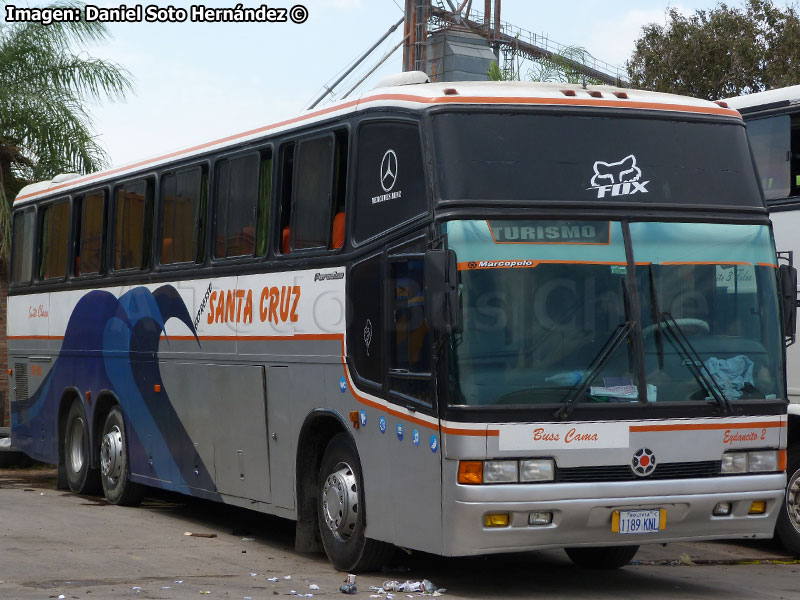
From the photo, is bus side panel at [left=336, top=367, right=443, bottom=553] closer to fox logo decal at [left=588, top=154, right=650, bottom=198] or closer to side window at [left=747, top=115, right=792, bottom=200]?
fox logo decal at [left=588, top=154, right=650, bottom=198]

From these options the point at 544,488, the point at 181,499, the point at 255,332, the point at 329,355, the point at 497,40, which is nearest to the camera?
the point at 544,488

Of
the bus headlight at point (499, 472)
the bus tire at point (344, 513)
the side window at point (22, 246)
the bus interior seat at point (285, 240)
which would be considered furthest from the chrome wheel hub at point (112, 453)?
the bus headlight at point (499, 472)

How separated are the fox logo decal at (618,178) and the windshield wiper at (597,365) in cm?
94

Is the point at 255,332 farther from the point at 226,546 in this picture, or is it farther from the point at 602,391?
the point at 602,391

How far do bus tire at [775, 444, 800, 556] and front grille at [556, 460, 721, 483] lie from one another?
3275 millimetres

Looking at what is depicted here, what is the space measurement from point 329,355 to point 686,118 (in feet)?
10.4

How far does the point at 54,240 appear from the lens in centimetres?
1714

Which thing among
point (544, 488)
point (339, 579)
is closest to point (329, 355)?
point (339, 579)

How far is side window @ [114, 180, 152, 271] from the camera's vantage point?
47.7 feet

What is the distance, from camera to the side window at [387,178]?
31.2 feet

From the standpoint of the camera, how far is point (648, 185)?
9523 mm

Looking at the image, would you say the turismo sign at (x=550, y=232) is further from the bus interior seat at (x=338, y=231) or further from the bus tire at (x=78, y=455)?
the bus tire at (x=78, y=455)

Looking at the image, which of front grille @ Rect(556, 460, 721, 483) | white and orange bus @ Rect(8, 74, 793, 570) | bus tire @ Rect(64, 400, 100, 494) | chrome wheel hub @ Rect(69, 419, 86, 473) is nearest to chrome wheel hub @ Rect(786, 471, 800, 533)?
white and orange bus @ Rect(8, 74, 793, 570)

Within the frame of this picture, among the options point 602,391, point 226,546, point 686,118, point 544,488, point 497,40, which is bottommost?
point 226,546
